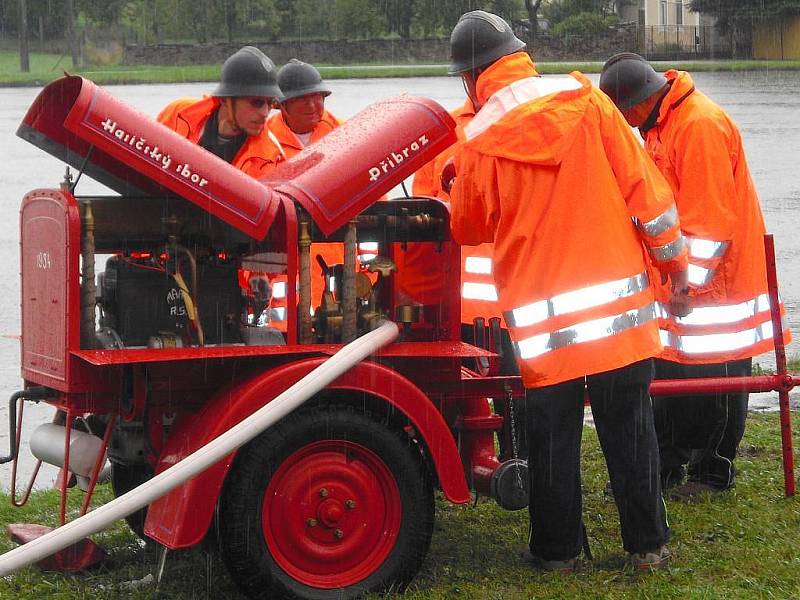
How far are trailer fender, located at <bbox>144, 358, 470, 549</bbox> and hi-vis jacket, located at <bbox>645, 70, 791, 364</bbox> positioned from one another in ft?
5.19

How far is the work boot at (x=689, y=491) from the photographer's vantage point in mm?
5379

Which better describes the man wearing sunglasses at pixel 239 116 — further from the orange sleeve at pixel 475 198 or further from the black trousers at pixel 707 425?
the black trousers at pixel 707 425

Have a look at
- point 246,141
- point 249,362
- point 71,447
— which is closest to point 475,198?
point 249,362

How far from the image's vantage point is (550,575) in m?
4.38

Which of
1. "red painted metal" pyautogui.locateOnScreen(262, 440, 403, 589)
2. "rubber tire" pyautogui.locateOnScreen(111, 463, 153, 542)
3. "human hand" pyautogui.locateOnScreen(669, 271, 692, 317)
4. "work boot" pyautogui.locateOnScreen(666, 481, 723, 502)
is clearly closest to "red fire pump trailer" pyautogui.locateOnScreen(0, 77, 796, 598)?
"red painted metal" pyautogui.locateOnScreen(262, 440, 403, 589)

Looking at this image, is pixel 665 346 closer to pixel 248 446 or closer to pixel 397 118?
pixel 397 118

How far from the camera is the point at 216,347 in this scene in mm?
4105

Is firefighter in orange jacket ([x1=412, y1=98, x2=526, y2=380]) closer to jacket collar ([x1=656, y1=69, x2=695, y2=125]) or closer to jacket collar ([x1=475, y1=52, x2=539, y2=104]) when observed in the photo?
jacket collar ([x1=656, y1=69, x2=695, y2=125])

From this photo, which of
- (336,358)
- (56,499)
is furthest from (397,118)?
(56,499)

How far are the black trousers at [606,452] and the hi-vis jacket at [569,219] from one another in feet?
0.41

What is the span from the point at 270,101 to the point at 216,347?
206cm

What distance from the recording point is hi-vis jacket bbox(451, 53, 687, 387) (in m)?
4.12

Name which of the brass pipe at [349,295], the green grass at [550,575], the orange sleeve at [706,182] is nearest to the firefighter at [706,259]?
the orange sleeve at [706,182]

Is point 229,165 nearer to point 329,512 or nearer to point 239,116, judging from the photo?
point 329,512
